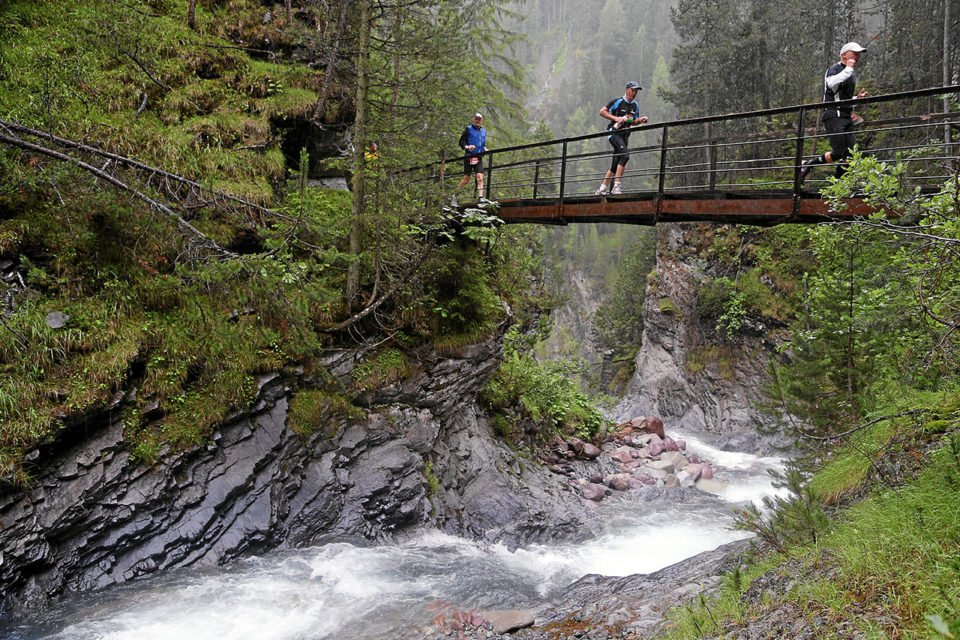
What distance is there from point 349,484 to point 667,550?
5.56 meters

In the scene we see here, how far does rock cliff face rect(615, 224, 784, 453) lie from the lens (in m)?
20.3

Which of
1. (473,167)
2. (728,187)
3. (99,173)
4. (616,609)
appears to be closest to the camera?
(616,609)

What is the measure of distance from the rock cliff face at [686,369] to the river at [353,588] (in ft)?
39.3

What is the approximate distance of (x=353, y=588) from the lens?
665 cm

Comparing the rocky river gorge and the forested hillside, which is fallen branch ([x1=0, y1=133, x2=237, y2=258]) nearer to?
the forested hillside

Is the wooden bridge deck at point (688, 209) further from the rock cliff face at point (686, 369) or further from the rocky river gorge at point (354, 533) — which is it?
the rock cliff face at point (686, 369)


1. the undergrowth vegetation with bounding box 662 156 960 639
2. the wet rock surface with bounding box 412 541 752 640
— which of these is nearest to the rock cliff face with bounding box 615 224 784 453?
the wet rock surface with bounding box 412 541 752 640

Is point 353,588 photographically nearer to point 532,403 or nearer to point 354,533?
point 354,533

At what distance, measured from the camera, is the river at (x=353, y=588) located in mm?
5500

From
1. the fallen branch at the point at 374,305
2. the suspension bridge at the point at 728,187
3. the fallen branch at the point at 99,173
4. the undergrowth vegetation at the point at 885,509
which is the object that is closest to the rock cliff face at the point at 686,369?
the suspension bridge at the point at 728,187

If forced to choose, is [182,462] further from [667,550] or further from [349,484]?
[667,550]

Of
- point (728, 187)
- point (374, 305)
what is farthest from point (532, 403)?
point (728, 187)

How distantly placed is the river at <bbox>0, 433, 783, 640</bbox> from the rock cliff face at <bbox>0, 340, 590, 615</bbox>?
331 millimetres

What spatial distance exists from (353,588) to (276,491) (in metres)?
1.90
